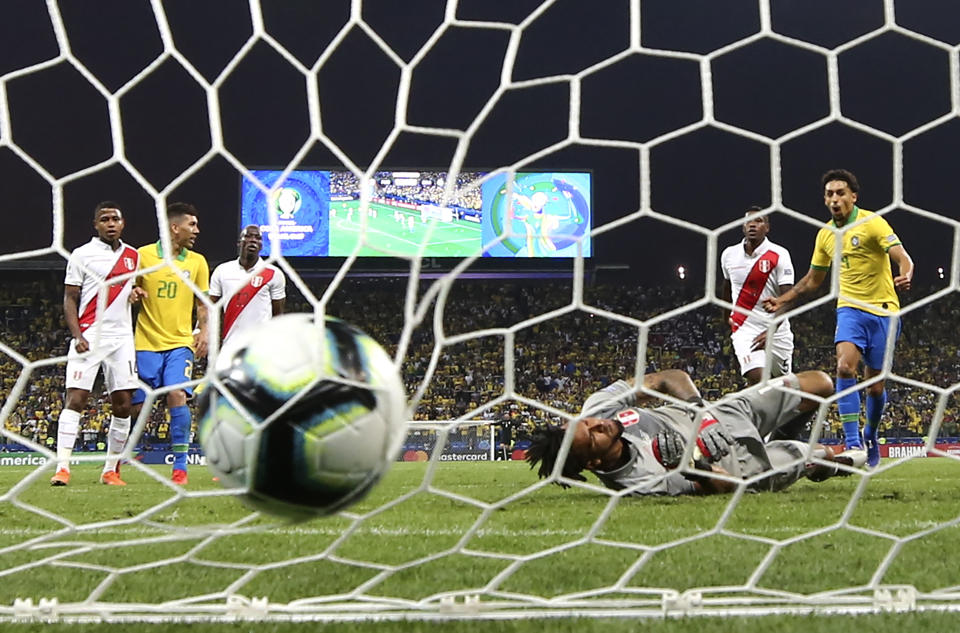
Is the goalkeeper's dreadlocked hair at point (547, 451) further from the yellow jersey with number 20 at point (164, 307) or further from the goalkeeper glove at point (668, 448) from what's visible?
the yellow jersey with number 20 at point (164, 307)

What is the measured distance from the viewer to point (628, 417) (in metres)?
3.35

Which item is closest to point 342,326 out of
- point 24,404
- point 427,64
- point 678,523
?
point 678,523

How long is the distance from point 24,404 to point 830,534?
1319 cm

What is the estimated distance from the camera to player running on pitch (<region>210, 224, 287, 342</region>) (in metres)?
4.84

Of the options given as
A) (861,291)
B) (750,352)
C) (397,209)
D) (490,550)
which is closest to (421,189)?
(397,209)

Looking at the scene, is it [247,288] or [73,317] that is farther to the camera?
[247,288]

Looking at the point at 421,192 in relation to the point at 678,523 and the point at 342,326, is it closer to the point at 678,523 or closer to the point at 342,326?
the point at 678,523

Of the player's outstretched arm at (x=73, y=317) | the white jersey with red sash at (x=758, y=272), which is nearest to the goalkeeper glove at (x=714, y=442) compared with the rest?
the white jersey with red sash at (x=758, y=272)

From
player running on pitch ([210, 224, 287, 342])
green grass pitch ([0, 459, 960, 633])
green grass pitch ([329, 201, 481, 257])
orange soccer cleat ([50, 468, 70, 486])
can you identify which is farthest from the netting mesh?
green grass pitch ([329, 201, 481, 257])

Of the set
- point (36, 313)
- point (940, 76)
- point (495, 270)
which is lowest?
point (36, 313)

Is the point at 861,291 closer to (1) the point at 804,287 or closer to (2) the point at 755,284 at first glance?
(1) the point at 804,287

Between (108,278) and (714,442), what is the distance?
8.90 feet

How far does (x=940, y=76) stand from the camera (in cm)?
1445

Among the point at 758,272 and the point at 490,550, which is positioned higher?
the point at 758,272
